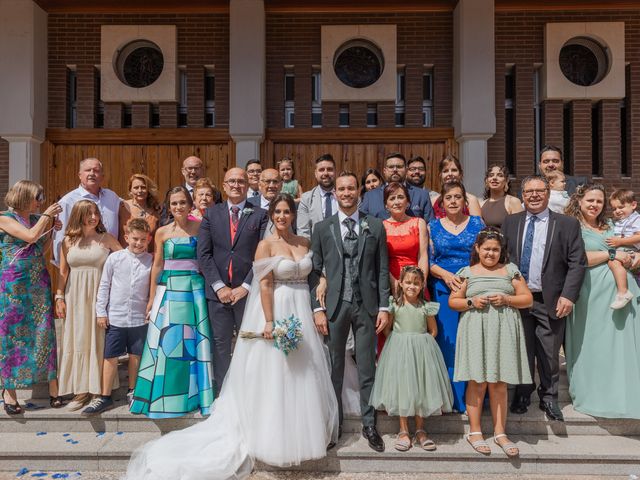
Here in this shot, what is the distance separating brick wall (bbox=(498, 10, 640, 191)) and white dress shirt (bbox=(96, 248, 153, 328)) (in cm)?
563

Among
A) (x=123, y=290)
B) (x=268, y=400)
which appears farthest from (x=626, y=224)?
(x=123, y=290)

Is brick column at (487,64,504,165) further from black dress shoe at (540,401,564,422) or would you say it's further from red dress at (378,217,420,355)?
black dress shoe at (540,401,564,422)

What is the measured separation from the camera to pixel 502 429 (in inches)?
163

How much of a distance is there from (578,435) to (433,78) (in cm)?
565

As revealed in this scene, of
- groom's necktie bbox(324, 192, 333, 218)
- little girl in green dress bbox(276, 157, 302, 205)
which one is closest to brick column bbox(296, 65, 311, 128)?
little girl in green dress bbox(276, 157, 302, 205)

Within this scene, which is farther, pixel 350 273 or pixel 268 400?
pixel 350 273

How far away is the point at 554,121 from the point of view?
26.7 ft

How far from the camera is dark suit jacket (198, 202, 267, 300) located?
443cm

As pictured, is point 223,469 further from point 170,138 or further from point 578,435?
point 170,138

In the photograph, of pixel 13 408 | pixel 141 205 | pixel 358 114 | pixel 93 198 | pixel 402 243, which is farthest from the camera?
pixel 358 114

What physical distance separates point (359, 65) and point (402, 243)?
187 inches

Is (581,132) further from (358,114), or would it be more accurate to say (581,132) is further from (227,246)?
(227,246)

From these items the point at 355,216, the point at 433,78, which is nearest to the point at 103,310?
the point at 355,216

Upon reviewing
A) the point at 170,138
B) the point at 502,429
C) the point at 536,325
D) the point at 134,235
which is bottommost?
the point at 502,429
